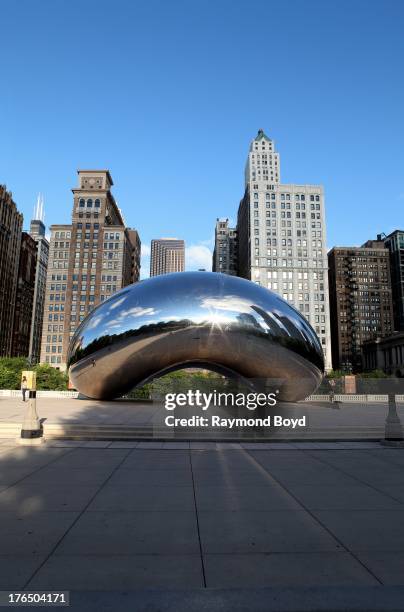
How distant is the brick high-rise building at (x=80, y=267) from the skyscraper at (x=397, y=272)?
8993 cm

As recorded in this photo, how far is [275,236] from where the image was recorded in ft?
374

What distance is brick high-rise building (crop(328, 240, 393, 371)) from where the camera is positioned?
136875mm

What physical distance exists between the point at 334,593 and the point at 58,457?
19.9 ft

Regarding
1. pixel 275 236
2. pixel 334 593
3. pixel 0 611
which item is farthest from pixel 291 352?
pixel 275 236

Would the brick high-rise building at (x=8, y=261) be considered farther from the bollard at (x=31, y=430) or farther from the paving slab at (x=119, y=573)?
the paving slab at (x=119, y=573)

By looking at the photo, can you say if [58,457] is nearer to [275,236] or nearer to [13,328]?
[275,236]

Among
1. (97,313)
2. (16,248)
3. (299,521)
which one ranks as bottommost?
(299,521)

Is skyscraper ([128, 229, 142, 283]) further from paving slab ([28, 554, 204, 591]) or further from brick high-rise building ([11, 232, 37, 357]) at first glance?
paving slab ([28, 554, 204, 591])

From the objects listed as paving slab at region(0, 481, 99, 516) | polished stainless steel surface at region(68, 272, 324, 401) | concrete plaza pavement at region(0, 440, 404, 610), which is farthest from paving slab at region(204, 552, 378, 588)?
polished stainless steel surface at region(68, 272, 324, 401)

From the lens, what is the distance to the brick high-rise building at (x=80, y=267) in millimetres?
111188

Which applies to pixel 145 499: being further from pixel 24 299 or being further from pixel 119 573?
pixel 24 299

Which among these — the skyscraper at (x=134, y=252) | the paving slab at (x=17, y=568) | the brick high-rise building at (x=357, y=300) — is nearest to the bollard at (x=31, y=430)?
the paving slab at (x=17, y=568)

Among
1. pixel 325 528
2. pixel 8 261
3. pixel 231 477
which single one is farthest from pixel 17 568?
pixel 8 261

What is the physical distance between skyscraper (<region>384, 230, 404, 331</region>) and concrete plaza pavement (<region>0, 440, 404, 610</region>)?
151 metres
